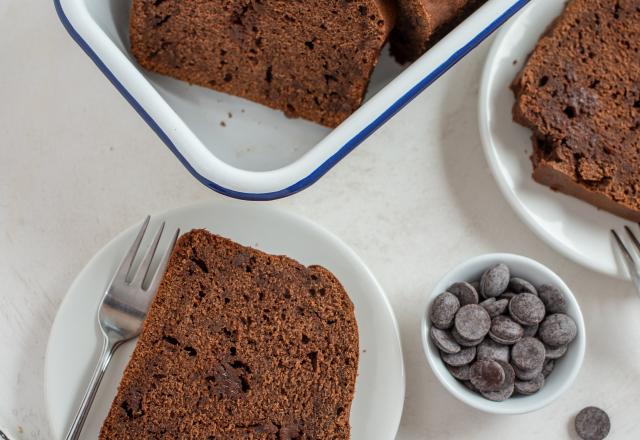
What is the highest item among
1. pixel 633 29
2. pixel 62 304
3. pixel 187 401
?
pixel 633 29

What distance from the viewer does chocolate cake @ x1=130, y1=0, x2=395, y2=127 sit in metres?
1.34

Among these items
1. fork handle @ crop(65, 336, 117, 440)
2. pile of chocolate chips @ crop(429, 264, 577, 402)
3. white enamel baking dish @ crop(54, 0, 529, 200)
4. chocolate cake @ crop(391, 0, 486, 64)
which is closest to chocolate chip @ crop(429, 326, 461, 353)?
pile of chocolate chips @ crop(429, 264, 577, 402)

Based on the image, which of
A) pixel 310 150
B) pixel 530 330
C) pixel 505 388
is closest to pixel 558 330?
pixel 530 330

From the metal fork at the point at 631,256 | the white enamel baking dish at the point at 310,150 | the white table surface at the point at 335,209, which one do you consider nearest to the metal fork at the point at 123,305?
the white table surface at the point at 335,209

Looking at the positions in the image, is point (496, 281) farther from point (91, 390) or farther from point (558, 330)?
point (91, 390)

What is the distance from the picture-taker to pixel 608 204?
1.53 m

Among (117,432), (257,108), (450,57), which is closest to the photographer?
(450,57)

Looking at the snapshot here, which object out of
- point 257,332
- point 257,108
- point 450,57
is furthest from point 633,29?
point 257,332

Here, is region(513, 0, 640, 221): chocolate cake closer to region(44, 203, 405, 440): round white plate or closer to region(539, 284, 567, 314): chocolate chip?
region(539, 284, 567, 314): chocolate chip

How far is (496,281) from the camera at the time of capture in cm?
147

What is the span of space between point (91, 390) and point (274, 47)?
781 mm

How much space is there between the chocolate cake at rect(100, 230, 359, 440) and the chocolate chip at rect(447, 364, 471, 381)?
0.20 metres

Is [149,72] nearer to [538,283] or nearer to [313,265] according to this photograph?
[313,265]

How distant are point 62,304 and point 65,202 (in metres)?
0.24
